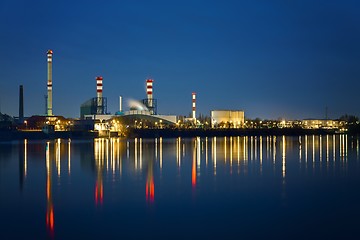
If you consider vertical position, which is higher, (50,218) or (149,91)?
(149,91)

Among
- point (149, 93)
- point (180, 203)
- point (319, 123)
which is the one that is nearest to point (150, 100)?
point (149, 93)

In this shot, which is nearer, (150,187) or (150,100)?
(150,187)

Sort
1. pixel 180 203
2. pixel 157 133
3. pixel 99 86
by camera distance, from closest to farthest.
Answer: pixel 180 203, pixel 157 133, pixel 99 86

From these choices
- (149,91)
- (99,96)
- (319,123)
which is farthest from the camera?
(319,123)

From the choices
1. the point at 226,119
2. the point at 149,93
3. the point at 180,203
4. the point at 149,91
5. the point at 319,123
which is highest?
the point at 149,91

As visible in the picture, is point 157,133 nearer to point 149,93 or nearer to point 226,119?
point 149,93

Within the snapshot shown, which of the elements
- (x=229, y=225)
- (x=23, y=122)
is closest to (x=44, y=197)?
(x=229, y=225)

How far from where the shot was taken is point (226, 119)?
2047 inches

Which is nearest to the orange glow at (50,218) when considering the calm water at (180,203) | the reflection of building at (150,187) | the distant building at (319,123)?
the calm water at (180,203)

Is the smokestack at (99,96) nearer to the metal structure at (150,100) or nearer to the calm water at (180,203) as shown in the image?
the metal structure at (150,100)

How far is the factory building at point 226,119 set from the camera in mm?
51188

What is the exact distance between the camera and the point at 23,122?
42250 mm

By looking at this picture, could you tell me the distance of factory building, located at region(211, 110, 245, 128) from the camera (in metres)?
51.2

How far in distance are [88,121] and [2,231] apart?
1382 inches
